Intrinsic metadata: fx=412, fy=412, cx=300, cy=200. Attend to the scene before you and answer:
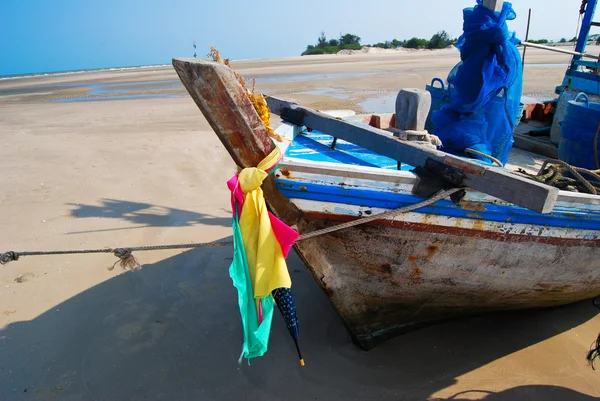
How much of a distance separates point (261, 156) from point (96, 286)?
2816 millimetres

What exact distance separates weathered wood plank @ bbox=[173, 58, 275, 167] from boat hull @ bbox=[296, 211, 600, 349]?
524 mm

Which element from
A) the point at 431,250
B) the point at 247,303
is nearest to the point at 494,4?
the point at 431,250

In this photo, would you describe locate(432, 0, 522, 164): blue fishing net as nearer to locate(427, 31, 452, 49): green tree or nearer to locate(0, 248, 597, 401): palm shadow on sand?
locate(0, 248, 597, 401): palm shadow on sand

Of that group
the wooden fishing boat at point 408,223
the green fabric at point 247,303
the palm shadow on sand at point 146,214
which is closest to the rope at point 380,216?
the wooden fishing boat at point 408,223

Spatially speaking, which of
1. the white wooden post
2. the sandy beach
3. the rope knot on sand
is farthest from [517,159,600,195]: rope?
the rope knot on sand

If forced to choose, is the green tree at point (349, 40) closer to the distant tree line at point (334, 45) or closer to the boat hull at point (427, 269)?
the distant tree line at point (334, 45)

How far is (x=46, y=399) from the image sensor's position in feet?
9.56

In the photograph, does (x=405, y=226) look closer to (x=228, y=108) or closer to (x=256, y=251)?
(x=256, y=251)

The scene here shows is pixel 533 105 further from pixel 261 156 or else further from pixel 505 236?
pixel 261 156

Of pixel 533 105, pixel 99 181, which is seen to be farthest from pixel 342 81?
pixel 99 181

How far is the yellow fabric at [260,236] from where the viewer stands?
2260mm

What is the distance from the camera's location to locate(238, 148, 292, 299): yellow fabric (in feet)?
7.41

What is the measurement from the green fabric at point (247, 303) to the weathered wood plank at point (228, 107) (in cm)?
41

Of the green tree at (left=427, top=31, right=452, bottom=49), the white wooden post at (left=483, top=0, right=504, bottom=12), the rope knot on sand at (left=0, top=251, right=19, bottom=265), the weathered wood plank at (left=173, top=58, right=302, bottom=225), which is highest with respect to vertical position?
the weathered wood plank at (left=173, top=58, right=302, bottom=225)
